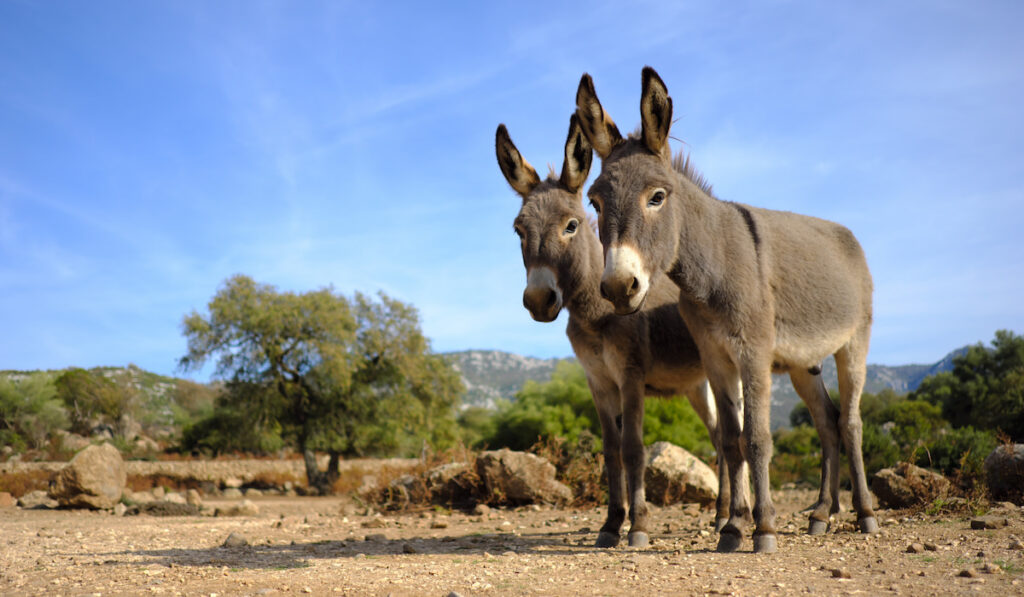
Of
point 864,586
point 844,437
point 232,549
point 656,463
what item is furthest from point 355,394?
point 864,586

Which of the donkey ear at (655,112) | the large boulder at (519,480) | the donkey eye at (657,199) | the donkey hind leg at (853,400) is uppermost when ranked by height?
the donkey ear at (655,112)

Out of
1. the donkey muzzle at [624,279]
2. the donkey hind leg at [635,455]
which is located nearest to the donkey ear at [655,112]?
the donkey muzzle at [624,279]

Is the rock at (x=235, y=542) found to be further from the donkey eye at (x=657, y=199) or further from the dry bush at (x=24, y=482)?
the dry bush at (x=24, y=482)

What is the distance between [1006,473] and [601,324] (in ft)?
18.0

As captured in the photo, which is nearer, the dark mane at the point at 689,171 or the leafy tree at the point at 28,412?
the dark mane at the point at 689,171

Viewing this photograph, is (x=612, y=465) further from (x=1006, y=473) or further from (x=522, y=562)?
(x=1006, y=473)

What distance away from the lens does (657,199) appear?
16.9 feet

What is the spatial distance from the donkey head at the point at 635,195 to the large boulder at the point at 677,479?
5.90m

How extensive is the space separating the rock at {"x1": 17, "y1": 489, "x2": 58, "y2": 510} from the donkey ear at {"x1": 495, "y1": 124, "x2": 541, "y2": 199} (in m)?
12.8

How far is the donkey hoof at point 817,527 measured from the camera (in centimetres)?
643

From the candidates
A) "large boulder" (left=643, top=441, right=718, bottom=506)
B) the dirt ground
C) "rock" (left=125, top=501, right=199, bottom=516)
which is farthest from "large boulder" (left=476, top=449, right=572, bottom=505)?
"rock" (left=125, top=501, right=199, bottom=516)

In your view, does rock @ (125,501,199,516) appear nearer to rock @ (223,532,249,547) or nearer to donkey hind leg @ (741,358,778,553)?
rock @ (223,532,249,547)

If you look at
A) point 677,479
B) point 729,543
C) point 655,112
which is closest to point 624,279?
point 655,112

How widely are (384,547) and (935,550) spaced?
481 centimetres
